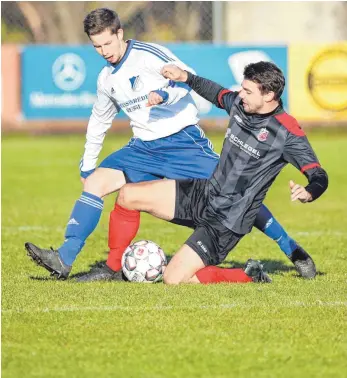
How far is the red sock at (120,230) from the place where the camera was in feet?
25.2

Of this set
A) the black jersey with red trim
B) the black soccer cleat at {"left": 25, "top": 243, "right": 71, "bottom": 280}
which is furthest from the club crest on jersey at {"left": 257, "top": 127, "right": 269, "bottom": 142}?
the black soccer cleat at {"left": 25, "top": 243, "right": 71, "bottom": 280}

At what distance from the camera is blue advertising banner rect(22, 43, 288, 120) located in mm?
21203

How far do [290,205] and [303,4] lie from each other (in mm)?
10947

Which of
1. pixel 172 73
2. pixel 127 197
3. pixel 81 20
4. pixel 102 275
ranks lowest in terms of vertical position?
pixel 102 275

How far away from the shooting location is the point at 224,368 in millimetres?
5145

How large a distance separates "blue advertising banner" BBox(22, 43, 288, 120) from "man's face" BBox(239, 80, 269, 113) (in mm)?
14038

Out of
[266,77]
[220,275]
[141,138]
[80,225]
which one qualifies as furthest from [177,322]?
[141,138]

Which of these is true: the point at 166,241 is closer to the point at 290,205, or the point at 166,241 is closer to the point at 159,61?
the point at 159,61

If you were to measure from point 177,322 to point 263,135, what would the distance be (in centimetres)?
170

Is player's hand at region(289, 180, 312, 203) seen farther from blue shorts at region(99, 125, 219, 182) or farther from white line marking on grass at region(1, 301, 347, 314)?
blue shorts at region(99, 125, 219, 182)

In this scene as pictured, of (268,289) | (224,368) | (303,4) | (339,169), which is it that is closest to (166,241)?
(268,289)

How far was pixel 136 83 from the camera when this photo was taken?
26.3ft

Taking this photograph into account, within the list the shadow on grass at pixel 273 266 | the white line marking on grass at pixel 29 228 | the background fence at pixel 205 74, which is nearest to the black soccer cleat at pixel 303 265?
the shadow on grass at pixel 273 266

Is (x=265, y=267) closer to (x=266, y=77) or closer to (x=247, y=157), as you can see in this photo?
(x=247, y=157)
